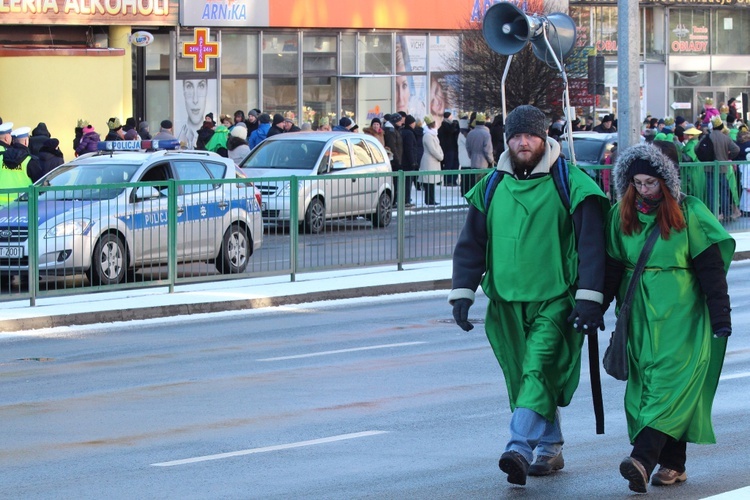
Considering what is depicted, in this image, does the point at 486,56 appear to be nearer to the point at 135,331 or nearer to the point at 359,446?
the point at 135,331

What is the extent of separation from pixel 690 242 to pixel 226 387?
14.5 feet

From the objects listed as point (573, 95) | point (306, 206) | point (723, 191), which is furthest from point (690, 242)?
Result: point (573, 95)

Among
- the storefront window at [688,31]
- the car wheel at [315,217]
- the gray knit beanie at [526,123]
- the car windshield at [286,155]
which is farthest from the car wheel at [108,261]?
the storefront window at [688,31]

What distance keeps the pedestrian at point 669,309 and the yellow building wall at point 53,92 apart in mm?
26386

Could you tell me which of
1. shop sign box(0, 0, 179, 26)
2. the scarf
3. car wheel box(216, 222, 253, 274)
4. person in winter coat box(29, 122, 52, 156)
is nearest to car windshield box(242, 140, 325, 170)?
person in winter coat box(29, 122, 52, 156)

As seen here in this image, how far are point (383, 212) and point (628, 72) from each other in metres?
3.99

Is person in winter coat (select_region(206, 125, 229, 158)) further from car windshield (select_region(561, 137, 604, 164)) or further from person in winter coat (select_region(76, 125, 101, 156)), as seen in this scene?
car windshield (select_region(561, 137, 604, 164))

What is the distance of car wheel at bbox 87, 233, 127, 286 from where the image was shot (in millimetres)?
15867

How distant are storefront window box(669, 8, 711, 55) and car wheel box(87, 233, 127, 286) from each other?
36411 mm

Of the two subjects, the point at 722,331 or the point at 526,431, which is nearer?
the point at 722,331

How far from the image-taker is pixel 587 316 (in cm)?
697

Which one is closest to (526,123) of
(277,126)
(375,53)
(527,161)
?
(527,161)

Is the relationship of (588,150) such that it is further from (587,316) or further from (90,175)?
(587,316)

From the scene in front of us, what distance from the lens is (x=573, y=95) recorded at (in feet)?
110
